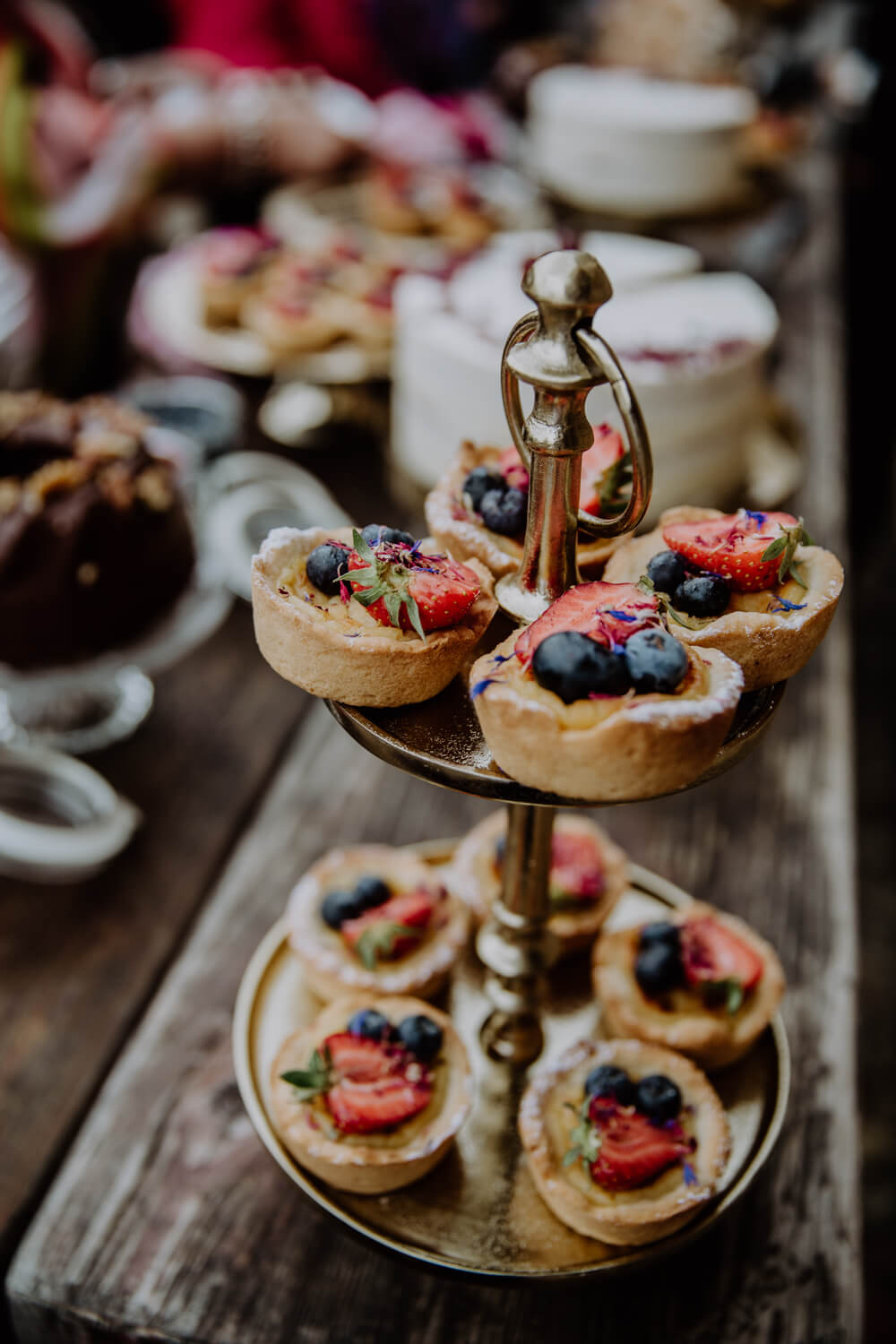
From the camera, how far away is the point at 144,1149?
104cm

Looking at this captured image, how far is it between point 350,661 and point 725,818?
0.90m

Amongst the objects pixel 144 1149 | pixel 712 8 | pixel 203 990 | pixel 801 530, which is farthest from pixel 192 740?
pixel 712 8

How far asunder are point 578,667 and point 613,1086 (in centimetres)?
43

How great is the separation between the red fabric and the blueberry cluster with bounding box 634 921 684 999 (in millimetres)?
3540

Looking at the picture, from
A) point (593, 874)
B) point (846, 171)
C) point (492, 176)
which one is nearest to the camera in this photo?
point (593, 874)

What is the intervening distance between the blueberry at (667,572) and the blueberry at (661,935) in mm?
416

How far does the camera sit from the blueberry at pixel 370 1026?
3.09ft

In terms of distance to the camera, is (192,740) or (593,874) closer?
(593,874)

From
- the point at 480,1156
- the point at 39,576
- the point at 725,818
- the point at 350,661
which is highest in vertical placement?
the point at 350,661

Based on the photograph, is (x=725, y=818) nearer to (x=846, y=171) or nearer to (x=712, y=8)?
(x=846, y=171)

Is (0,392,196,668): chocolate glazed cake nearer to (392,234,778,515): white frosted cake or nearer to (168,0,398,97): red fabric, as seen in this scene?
(392,234,778,515): white frosted cake

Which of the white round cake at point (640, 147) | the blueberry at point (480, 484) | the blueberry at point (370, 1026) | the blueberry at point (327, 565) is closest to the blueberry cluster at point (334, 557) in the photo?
the blueberry at point (327, 565)

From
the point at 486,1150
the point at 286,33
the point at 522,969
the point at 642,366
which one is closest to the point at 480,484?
the point at 522,969

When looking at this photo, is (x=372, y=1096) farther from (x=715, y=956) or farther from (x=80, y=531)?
(x=80, y=531)
